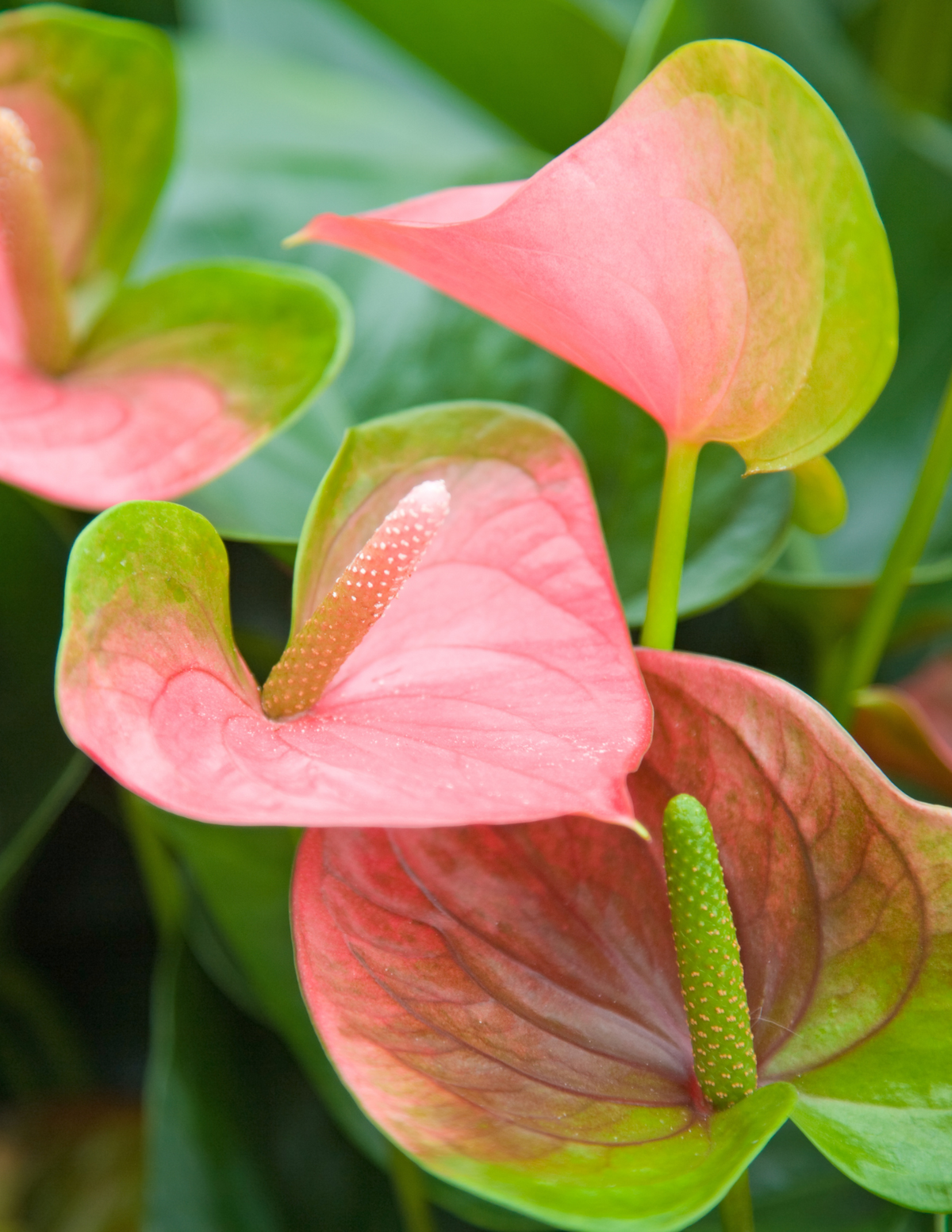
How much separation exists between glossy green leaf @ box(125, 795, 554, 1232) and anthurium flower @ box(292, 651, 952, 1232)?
0.15 metres

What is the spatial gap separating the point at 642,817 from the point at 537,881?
0.04m

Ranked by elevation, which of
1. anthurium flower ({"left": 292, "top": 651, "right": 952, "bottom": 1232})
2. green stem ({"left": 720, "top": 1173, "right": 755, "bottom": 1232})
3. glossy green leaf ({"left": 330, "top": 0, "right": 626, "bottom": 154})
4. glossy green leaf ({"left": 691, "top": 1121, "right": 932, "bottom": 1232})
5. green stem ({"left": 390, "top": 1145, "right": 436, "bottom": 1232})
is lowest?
green stem ({"left": 390, "top": 1145, "right": 436, "bottom": 1232})

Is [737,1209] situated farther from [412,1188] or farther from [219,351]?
[219,351]

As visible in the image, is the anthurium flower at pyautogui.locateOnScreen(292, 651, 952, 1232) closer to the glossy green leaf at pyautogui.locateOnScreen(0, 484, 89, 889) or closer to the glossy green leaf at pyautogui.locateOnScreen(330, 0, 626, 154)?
the glossy green leaf at pyautogui.locateOnScreen(0, 484, 89, 889)

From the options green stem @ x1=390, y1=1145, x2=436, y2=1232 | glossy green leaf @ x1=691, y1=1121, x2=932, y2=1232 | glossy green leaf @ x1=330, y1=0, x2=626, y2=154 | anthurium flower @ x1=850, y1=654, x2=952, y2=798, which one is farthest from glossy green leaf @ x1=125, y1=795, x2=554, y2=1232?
glossy green leaf @ x1=330, y1=0, x2=626, y2=154

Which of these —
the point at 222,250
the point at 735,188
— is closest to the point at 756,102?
the point at 735,188

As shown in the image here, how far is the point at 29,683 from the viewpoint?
473 millimetres

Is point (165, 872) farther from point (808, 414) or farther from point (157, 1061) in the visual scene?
point (808, 414)

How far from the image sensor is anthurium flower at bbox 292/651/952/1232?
271 millimetres

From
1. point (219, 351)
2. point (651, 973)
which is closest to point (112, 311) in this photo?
point (219, 351)

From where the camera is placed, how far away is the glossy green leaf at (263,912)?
1.49ft

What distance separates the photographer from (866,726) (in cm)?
43

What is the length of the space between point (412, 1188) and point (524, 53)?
64 cm

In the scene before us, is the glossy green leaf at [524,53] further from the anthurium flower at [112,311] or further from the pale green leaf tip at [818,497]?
the pale green leaf tip at [818,497]
